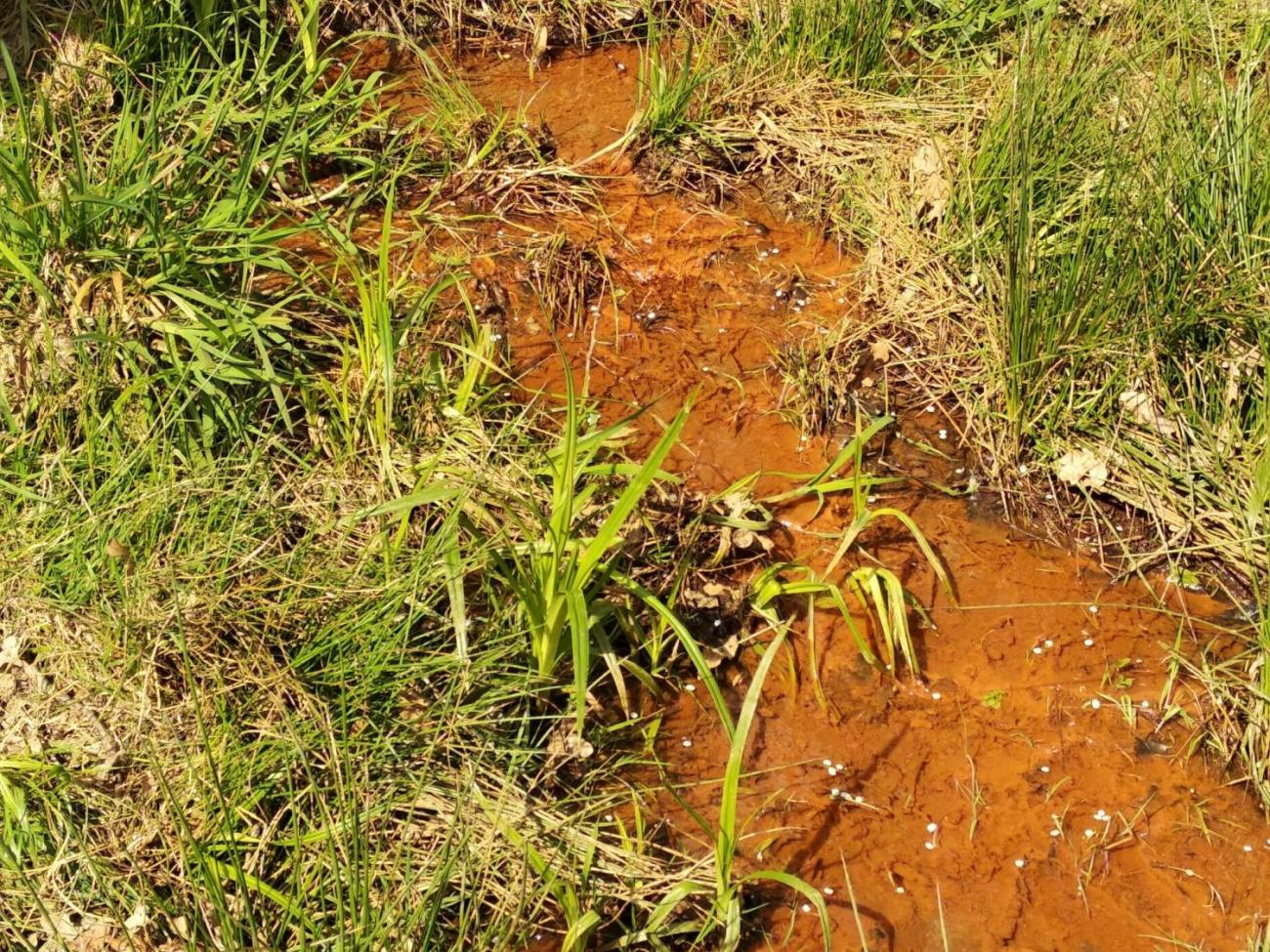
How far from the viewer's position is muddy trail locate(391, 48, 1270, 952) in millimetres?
2590

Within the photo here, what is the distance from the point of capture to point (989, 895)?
259cm

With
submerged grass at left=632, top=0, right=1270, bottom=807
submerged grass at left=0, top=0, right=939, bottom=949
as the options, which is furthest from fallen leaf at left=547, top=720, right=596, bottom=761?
submerged grass at left=632, top=0, right=1270, bottom=807

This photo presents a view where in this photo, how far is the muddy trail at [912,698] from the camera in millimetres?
2590

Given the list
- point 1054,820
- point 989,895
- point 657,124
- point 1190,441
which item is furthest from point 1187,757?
point 657,124

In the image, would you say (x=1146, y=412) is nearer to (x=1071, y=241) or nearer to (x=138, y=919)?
(x=1071, y=241)

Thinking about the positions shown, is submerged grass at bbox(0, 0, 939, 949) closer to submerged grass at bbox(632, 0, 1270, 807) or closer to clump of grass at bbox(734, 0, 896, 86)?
submerged grass at bbox(632, 0, 1270, 807)

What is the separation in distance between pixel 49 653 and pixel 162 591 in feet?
0.75

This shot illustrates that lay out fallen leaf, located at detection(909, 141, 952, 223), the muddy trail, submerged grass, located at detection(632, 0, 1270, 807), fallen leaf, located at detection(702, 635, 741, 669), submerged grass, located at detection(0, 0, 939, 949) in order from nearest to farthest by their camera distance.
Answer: submerged grass, located at detection(0, 0, 939, 949) → the muddy trail → fallen leaf, located at detection(702, 635, 741, 669) → submerged grass, located at detection(632, 0, 1270, 807) → fallen leaf, located at detection(909, 141, 952, 223)

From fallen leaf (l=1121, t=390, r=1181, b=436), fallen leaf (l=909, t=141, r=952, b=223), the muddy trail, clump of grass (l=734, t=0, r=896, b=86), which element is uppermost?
clump of grass (l=734, t=0, r=896, b=86)

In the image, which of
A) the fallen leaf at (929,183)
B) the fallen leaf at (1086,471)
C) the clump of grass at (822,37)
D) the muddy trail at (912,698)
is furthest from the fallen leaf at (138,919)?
the clump of grass at (822,37)

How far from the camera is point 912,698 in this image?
2.92 metres

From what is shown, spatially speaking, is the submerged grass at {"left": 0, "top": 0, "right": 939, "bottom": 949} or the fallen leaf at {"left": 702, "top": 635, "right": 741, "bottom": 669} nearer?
the submerged grass at {"left": 0, "top": 0, "right": 939, "bottom": 949}

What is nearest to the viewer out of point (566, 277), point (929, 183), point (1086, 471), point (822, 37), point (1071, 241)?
point (1086, 471)

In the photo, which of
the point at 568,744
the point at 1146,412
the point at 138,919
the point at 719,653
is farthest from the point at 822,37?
the point at 138,919
